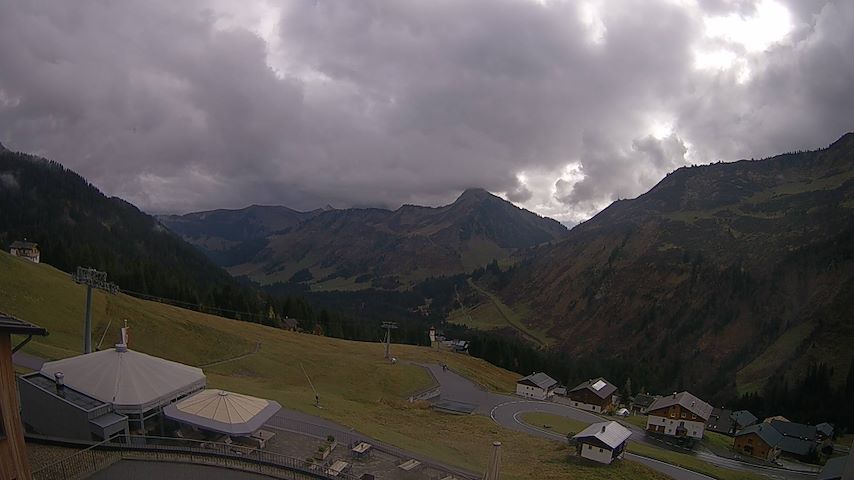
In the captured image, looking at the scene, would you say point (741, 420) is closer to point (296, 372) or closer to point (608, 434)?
point (608, 434)

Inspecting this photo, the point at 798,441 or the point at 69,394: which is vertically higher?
the point at 69,394

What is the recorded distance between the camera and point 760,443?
69.9 metres

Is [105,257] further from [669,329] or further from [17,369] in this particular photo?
[669,329]

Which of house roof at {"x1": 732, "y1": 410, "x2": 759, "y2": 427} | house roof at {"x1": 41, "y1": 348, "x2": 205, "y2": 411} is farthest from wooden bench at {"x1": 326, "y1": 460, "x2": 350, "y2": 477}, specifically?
house roof at {"x1": 732, "y1": 410, "x2": 759, "y2": 427}

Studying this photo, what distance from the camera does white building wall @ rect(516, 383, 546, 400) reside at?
Result: 86688mm

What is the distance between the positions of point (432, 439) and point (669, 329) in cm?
18440

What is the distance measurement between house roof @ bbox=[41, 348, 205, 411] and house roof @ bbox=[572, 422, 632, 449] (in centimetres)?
3237

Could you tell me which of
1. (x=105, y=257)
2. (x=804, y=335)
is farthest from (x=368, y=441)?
(x=804, y=335)

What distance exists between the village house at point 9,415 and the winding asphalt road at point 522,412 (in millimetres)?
47443

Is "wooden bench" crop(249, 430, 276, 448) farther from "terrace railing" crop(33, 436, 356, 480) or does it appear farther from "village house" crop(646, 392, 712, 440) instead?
"village house" crop(646, 392, 712, 440)

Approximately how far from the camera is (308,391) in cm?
5312

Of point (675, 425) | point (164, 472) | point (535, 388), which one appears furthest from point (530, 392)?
point (164, 472)

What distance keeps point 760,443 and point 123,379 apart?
82165mm

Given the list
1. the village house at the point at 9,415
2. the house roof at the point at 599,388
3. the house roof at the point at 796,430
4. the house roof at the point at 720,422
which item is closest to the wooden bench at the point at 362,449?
the village house at the point at 9,415
